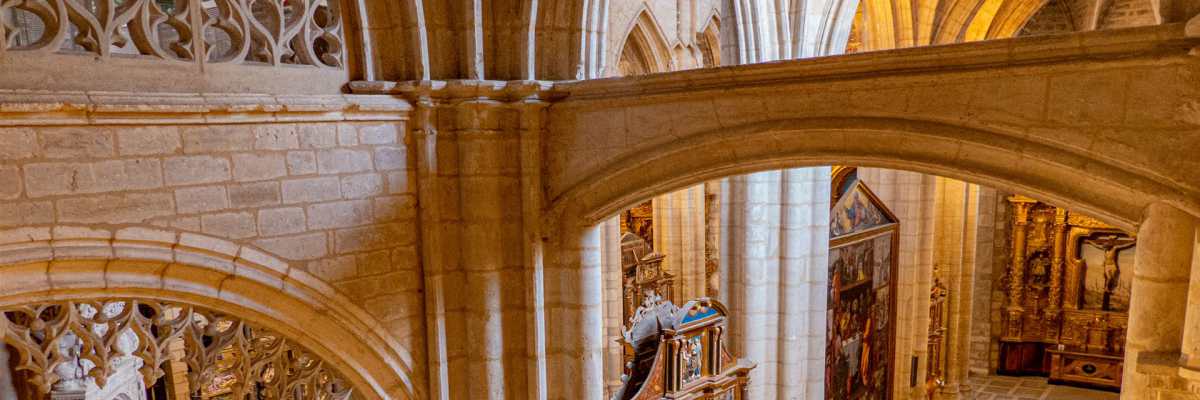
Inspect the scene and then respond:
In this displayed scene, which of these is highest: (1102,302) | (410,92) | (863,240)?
(410,92)

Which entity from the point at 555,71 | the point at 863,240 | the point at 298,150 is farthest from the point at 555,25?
the point at 863,240

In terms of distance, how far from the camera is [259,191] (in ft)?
11.6

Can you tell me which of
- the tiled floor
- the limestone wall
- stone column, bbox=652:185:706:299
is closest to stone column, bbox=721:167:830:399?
the limestone wall

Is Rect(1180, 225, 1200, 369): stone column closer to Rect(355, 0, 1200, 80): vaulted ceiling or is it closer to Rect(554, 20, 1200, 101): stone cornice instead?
Rect(554, 20, 1200, 101): stone cornice

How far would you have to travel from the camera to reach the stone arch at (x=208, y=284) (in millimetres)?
2975

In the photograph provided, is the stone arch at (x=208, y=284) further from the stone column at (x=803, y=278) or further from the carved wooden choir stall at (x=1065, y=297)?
the carved wooden choir stall at (x=1065, y=297)

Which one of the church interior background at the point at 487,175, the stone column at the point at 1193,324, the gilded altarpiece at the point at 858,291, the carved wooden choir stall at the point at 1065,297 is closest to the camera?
the stone column at the point at 1193,324

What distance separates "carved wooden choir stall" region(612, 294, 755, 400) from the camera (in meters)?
5.02

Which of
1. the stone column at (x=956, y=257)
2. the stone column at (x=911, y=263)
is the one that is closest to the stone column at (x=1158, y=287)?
the stone column at (x=911, y=263)

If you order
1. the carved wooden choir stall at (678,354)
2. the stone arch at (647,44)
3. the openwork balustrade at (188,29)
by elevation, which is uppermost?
the stone arch at (647,44)

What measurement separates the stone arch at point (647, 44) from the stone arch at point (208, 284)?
652cm

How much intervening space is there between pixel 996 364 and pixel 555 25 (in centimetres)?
1113

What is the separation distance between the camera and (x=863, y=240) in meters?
6.94

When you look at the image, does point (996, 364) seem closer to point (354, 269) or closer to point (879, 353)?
point (879, 353)
